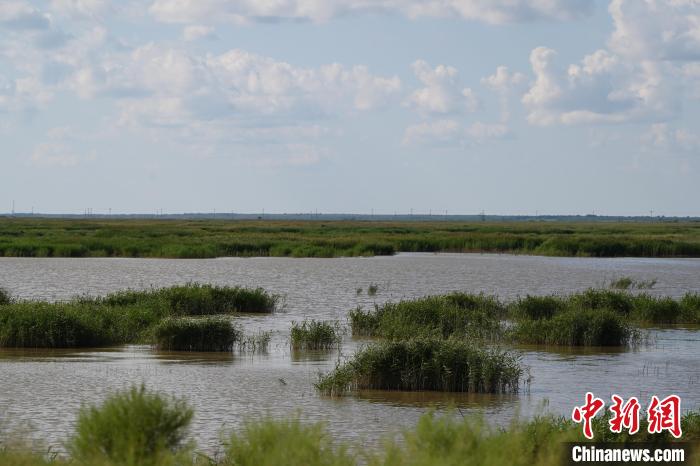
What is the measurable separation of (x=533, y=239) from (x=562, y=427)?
7179 centimetres

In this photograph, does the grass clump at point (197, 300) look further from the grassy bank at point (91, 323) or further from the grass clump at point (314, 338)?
the grass clump at point (314, 338)

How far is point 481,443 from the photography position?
9273 millimetres

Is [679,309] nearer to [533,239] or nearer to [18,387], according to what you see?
[18,387]

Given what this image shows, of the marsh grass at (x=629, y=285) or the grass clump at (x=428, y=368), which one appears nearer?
the grass clump at (x=428, y=368)

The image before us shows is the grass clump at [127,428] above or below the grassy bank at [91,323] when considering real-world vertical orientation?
above

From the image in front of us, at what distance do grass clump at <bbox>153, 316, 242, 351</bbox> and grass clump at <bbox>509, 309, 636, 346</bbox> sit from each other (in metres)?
6.95

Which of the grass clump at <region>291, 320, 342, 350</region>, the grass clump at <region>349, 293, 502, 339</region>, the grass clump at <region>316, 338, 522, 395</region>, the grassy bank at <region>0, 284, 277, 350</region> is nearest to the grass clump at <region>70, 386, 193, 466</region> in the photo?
the grass clump at <region>316, 338, 522, 395</region>

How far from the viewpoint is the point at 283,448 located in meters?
8.70

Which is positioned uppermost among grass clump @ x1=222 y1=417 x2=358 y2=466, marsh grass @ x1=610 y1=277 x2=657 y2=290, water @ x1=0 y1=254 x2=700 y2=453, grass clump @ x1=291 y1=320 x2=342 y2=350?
grass clump @ x1=222 y1=417 x2=358 y2=466

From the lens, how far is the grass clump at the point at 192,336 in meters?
22.3

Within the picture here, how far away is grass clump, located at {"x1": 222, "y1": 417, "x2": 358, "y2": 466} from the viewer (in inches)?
340

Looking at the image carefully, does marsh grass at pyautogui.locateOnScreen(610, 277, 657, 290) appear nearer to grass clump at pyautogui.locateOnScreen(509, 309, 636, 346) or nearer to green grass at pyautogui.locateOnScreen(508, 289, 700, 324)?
green grass at pyautogui.locateOnScreen(508, 289, 700, 324)

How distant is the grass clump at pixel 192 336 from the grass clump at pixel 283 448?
12.8 meters

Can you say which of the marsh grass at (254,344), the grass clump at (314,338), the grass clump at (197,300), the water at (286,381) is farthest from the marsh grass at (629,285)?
the marsh grass at (254,344)
